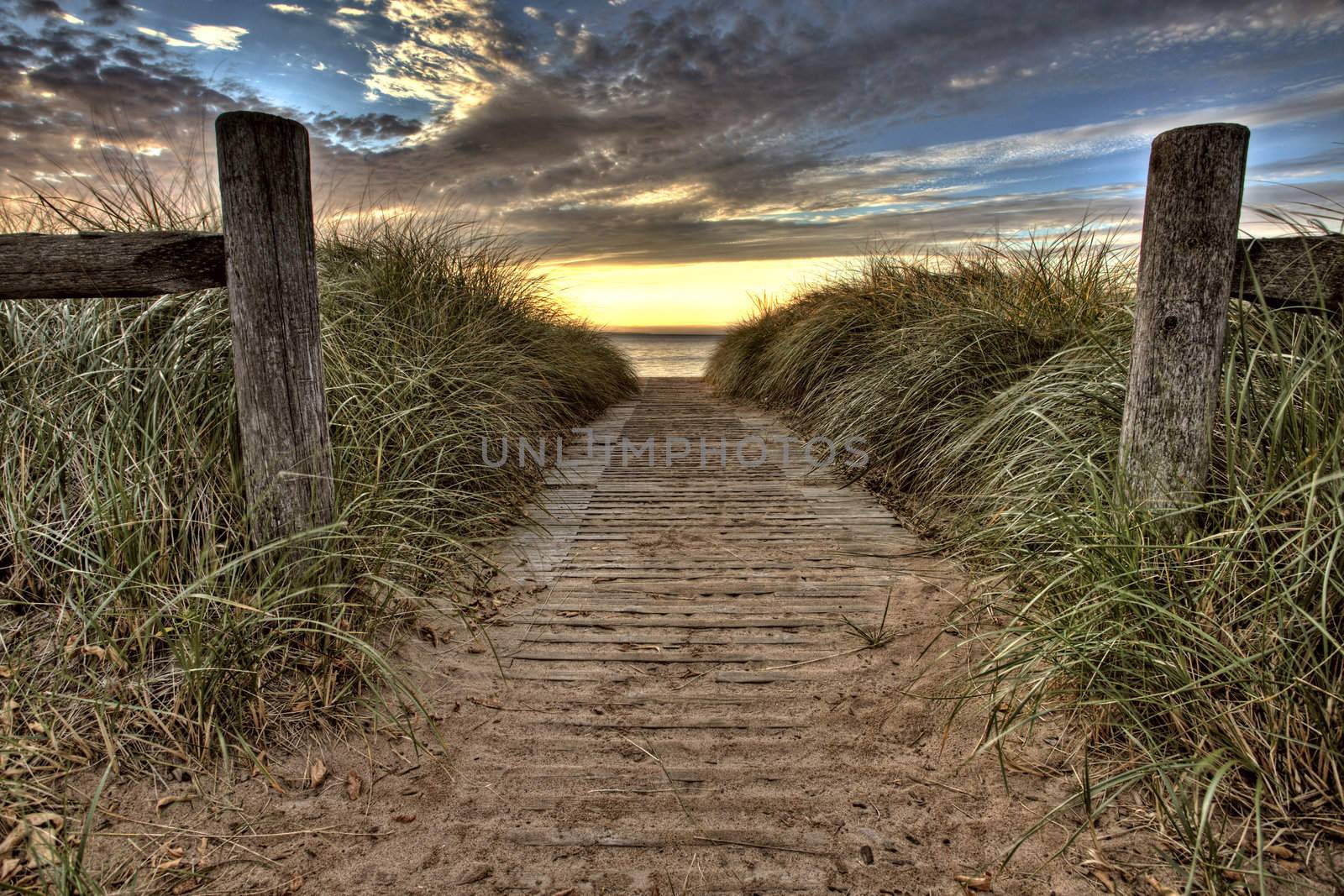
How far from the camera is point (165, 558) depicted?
2.45m

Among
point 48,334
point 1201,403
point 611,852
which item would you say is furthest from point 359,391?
point 1201,403

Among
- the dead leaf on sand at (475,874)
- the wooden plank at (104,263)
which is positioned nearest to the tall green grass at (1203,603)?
the dead leaf on sand at (475,874)

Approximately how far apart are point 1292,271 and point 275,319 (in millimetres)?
3391

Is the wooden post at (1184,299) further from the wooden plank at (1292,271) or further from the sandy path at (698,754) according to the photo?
the sandy path at (698,754)

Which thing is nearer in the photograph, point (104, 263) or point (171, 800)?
point (171, 800)

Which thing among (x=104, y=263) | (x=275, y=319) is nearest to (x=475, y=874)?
(x=275, y=319)

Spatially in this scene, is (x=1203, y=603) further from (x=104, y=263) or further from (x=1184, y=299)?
(x=104, y=263)

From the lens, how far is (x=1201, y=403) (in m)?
2.43

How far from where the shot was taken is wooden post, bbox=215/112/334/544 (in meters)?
2.46

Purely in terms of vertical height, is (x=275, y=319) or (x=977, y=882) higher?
(x=275, y=319)

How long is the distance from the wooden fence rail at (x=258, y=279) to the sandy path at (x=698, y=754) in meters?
0.85

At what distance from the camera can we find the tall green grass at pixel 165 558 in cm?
215

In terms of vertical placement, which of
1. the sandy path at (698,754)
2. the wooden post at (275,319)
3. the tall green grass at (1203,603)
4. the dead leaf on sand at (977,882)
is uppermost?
the wooden post at (275,319)

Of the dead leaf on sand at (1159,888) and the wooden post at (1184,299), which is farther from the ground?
the wooden post at (1184,299)
